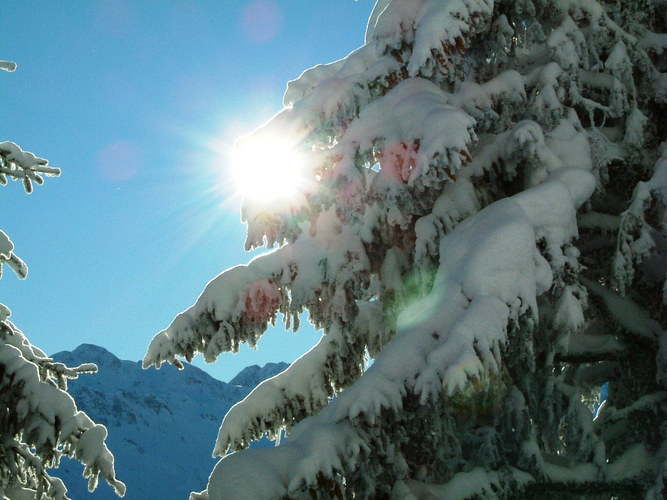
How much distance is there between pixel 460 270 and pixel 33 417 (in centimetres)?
433

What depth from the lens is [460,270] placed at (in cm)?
436

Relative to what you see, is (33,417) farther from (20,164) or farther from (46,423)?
(20,164)

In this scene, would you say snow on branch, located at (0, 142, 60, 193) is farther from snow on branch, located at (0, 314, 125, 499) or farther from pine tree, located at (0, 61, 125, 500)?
snow on branch, located at (0, 314, 125, 499)

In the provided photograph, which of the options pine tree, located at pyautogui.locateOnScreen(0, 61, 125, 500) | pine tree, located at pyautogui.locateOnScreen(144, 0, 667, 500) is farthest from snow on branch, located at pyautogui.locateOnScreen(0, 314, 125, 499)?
pine tree, located at pyautogui.locateOnScreen(144, 0, 667, 500)

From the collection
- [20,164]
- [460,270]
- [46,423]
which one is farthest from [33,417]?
[460,270]

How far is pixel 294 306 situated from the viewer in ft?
18.0

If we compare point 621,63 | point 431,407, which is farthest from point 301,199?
point 621,63

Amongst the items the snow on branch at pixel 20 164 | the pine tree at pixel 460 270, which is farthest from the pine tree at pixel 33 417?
the pine tree at pixel 460 270

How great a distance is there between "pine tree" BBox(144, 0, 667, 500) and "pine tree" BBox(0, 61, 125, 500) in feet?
4.23

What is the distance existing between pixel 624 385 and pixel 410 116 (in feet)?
12.5

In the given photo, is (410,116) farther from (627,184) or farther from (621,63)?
(627,184)

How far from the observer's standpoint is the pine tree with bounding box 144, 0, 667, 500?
13.8 feet

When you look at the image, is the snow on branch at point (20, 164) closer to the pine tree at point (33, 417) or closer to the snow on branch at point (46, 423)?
the pine tree at point (33, 417)

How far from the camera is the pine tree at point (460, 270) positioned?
419 cm
